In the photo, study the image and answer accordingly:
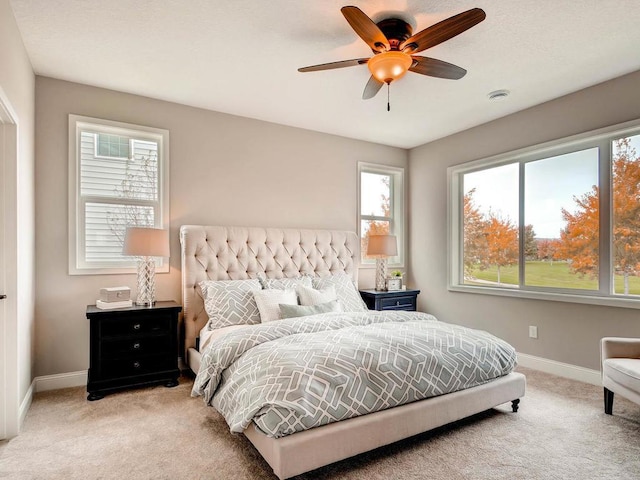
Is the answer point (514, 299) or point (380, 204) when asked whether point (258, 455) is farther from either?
point (380, 204)

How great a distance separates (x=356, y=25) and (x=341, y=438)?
86.3 inches

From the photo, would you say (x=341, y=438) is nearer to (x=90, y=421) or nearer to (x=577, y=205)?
(x=90, y=421)

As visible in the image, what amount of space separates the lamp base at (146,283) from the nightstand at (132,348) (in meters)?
0.12

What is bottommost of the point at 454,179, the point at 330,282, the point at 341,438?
the point at 341,438

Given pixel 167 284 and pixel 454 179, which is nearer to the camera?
pixel 167 284

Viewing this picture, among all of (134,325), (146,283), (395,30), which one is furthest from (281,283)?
(395,30)

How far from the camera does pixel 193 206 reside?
3955mm

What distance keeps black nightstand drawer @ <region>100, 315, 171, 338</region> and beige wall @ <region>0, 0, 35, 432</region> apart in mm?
541

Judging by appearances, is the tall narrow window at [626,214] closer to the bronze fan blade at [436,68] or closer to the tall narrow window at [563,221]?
the tall narrow window at [563,221]

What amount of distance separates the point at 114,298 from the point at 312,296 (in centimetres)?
170

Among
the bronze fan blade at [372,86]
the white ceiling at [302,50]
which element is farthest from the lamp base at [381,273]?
the bronze fan blade at [372,86]

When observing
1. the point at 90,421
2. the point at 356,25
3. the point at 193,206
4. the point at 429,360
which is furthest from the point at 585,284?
the point at 90,421

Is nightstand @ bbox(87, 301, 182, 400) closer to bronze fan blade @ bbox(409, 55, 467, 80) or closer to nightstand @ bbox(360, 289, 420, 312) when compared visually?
nightstand @ bbox(360, 289, 420, 312)

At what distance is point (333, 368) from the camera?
6.73ft
